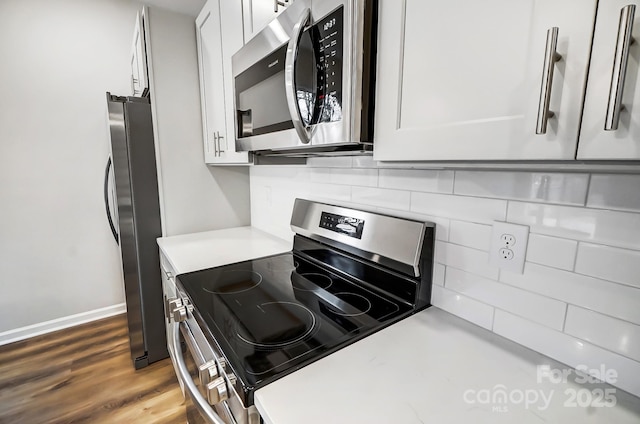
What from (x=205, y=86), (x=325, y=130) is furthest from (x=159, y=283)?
(x=325, y=130)

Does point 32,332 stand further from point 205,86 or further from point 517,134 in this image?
point 517,134

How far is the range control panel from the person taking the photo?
1052mm

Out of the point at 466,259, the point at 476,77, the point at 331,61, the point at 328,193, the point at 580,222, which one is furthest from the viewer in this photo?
the point at 328,193

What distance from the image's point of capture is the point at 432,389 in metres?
0.58

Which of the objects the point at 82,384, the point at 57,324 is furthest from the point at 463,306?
the point at 57,324

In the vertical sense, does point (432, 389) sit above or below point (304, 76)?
Result: below

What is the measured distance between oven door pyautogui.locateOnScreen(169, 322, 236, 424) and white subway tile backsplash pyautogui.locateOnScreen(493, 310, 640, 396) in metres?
0.70

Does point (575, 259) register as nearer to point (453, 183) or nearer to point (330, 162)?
point (453, 183)

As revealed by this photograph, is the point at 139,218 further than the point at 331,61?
Yes

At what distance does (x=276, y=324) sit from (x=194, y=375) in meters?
0.40

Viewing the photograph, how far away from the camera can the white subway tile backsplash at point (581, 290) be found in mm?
567

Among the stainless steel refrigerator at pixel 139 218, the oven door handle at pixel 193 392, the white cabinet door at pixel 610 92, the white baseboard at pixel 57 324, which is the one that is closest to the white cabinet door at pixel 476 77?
the white cabinet door at pixel 610 92

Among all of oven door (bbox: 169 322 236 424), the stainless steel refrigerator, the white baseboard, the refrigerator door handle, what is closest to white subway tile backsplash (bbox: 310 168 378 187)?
oven door (bbox: 169 322 236 424)

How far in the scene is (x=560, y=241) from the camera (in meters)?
0.65
